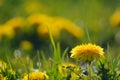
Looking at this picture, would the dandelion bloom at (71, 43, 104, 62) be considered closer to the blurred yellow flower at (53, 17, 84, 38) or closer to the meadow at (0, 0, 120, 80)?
the meadow at (0, 0, 120, 80)

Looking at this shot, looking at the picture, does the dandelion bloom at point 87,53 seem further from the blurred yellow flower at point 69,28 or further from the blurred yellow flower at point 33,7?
the blurred yellow flower at point 33,7

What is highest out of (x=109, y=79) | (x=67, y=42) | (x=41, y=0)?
(x=41, y=0)

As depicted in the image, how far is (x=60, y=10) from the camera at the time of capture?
786 cm

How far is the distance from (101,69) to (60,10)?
204 inches

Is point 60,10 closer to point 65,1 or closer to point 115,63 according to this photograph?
point 65,1

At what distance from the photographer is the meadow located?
281 cm

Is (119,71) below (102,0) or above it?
below

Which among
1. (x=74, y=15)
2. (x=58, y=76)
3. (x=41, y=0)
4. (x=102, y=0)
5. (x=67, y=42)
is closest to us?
(x=58, y=76)

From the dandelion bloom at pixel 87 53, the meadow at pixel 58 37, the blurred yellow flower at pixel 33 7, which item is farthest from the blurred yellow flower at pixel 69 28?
the dandelion bloom at pixel 87 53

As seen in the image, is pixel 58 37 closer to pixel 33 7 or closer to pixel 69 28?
pixel 69 28

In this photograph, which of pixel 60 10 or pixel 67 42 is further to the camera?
pixel 60 10

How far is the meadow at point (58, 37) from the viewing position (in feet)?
9.22

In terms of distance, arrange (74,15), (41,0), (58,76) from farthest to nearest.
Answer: (41,0) < (74,15) < (58,76)

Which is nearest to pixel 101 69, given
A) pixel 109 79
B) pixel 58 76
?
pixel 109 79
